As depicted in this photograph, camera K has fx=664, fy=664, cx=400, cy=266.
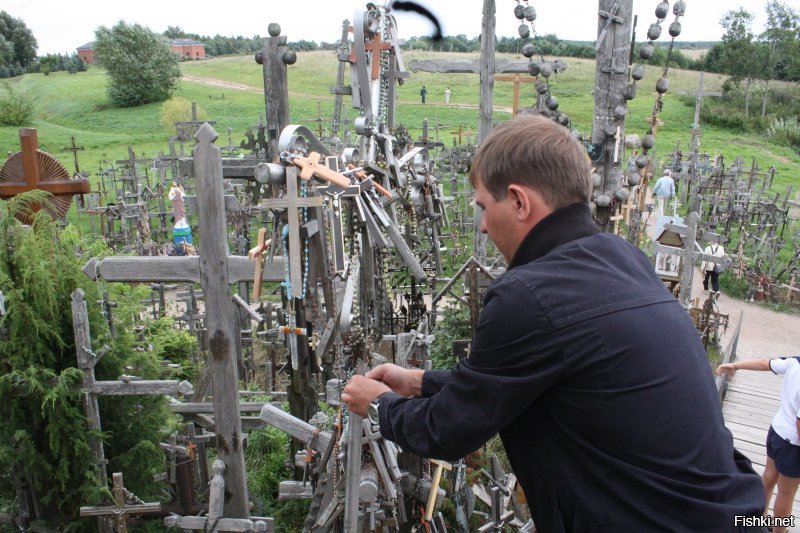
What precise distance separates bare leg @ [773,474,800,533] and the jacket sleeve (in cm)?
410

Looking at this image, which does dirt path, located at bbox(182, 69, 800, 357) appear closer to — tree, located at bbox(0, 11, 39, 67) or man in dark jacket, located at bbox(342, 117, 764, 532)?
man in dark jacket, located at bbox(342, 117, 764, 532)

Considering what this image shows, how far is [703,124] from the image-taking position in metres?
35.3

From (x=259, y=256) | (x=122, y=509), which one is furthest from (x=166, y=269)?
(x=122, y=509)

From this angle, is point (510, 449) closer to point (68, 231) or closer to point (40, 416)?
point (40, 416)

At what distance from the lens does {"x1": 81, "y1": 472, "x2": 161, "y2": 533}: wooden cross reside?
169 inches

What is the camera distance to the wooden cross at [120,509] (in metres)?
4.29

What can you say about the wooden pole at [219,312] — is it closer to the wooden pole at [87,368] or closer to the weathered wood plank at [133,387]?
the weathered wood plank at [133,387]

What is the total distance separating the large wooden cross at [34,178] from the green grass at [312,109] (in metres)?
20.6

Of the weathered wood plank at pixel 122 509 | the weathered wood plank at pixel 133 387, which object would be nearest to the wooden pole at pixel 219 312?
the weathered wood plank at pixel 133 387

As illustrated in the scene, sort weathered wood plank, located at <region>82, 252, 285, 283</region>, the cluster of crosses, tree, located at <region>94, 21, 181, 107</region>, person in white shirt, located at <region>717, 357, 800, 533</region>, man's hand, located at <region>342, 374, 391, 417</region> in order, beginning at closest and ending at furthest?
Result: man's hand, located at <region>342, 374, 391, 417</region> < the cluster of crosses < weathered wood plank, located at <region>82, 252, 285, 283</region> < person in white shirt, located at <region>717, 357, 800, 533</region> < tree, located at <region>94, 21, 181, 107</region>

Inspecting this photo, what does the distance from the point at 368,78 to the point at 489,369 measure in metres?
3.69

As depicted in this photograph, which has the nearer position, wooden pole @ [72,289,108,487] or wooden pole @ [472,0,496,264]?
wooden pole @ [72,289,108,487]

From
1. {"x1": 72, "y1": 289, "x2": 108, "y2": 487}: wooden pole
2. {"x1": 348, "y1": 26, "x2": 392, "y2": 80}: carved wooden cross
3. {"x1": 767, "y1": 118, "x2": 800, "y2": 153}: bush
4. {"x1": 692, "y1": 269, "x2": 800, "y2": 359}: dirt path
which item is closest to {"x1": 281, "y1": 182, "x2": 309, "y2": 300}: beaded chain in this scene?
{"x1": 72, "y1": 289, "x2": 108, "y2": 487}: wooden pole

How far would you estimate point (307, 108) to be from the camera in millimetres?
36281
